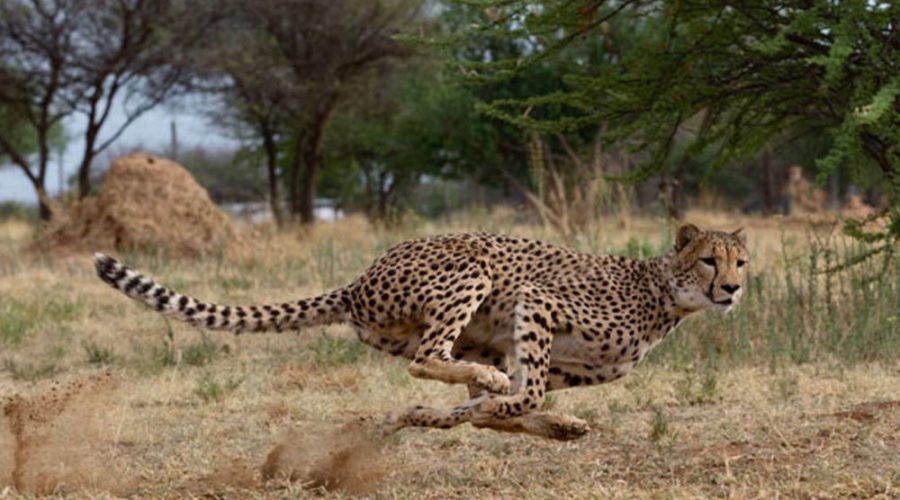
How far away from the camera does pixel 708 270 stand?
5203 millimetres

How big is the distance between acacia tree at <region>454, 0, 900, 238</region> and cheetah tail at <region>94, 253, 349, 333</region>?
119 inches

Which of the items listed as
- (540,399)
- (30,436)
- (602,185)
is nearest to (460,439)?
(540,399)

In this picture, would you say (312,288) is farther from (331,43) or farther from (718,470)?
(331,43)

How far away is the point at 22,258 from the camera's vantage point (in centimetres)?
1495

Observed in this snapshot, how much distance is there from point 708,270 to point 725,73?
424 centimetres

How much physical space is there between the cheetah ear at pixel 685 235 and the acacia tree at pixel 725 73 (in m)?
2.63

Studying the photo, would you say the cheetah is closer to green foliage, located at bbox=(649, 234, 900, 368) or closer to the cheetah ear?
the cheetah ear

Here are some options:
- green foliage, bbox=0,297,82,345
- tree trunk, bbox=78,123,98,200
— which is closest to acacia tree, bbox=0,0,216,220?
tree trunk, bbox=78,123,98,200

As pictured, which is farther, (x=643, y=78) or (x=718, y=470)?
(x=643, y=78)

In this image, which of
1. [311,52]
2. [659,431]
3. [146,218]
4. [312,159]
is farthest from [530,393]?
[312,159]

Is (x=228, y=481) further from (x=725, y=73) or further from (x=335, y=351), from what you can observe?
(x=725, y=73)

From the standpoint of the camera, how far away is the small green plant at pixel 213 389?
707 cm

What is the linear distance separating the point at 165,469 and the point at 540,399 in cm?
155

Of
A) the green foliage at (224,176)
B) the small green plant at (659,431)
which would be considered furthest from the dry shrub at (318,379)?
the green foliage at (224,176)
